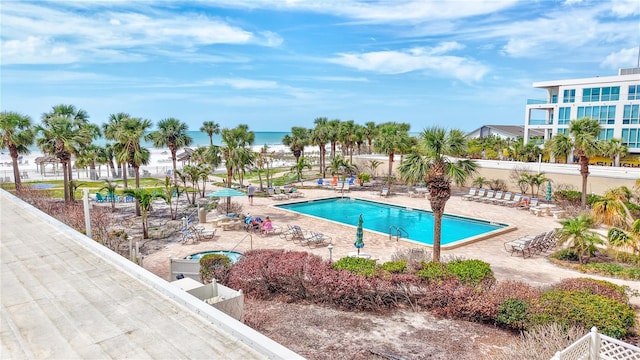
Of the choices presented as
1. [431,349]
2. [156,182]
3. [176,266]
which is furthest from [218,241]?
[156,182]

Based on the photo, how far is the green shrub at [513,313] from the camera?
8.20 meters

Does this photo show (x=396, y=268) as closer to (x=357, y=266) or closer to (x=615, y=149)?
(x=357, y=266)

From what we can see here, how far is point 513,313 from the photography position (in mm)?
8320

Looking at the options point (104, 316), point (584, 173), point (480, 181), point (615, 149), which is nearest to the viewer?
point (104, 316)

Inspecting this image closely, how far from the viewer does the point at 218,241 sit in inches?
624

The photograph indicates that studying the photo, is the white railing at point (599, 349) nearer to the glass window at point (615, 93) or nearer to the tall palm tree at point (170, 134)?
the tall palm tree at point (170, 134)

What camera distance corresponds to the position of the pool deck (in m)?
12.4

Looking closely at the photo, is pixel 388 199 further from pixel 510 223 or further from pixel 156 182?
pixel 156 182

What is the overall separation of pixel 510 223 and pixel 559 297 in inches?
461

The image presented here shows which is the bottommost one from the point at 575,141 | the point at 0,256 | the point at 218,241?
the point at 218,241

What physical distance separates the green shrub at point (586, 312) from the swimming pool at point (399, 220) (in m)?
7.14

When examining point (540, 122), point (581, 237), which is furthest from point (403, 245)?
point (540, 122)

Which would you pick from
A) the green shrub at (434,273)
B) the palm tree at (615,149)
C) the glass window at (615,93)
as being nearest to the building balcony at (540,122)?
the glass window at (615,93)

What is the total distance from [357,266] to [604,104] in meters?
35.2
